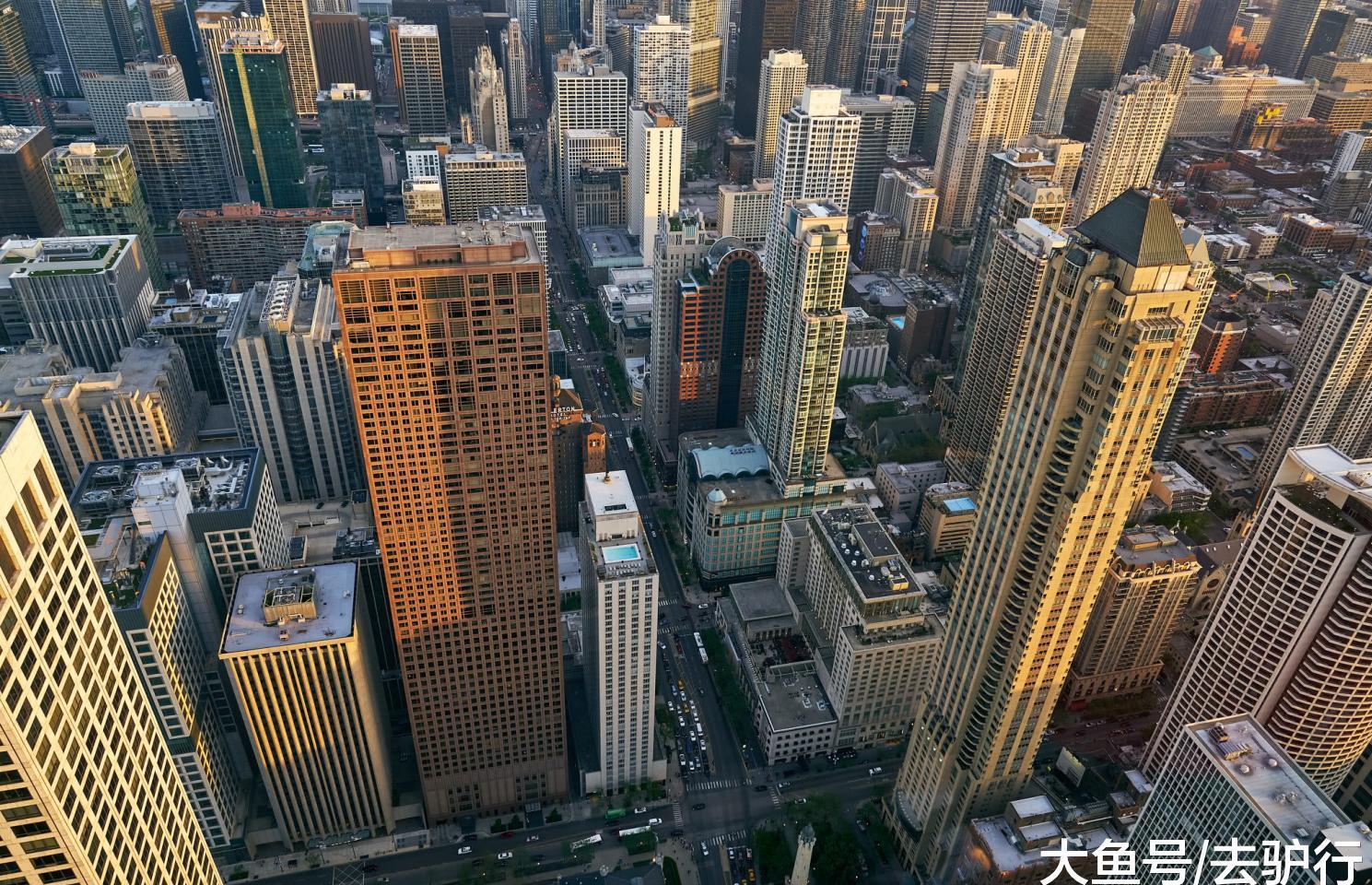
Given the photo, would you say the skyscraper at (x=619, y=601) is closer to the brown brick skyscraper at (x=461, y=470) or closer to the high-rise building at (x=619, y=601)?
the high-rise building at (x=619, y=601)

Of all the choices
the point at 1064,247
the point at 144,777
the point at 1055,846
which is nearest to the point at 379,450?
the point at 144,777

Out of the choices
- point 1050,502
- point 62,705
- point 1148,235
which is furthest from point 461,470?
point 1148,235

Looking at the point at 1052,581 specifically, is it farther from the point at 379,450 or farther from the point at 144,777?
the point at 144,777

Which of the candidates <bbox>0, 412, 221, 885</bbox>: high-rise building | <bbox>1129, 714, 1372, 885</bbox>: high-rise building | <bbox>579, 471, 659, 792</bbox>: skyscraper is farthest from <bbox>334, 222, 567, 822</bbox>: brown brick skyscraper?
<bbox>1129, 714, 1372, 885</bbox>: high-rise building

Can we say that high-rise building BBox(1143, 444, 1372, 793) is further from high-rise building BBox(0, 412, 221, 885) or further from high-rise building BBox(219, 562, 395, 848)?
high-rise building BBox(0, 412, 221, 885)

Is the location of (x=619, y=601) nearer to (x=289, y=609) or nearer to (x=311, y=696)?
(x=311, y=696)

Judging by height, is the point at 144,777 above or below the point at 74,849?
below

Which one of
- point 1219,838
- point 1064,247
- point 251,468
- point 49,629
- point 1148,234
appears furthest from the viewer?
point 251,468

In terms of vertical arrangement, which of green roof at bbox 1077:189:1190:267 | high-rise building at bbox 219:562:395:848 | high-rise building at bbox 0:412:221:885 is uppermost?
green roof at bbox 1077:189:1190:267
